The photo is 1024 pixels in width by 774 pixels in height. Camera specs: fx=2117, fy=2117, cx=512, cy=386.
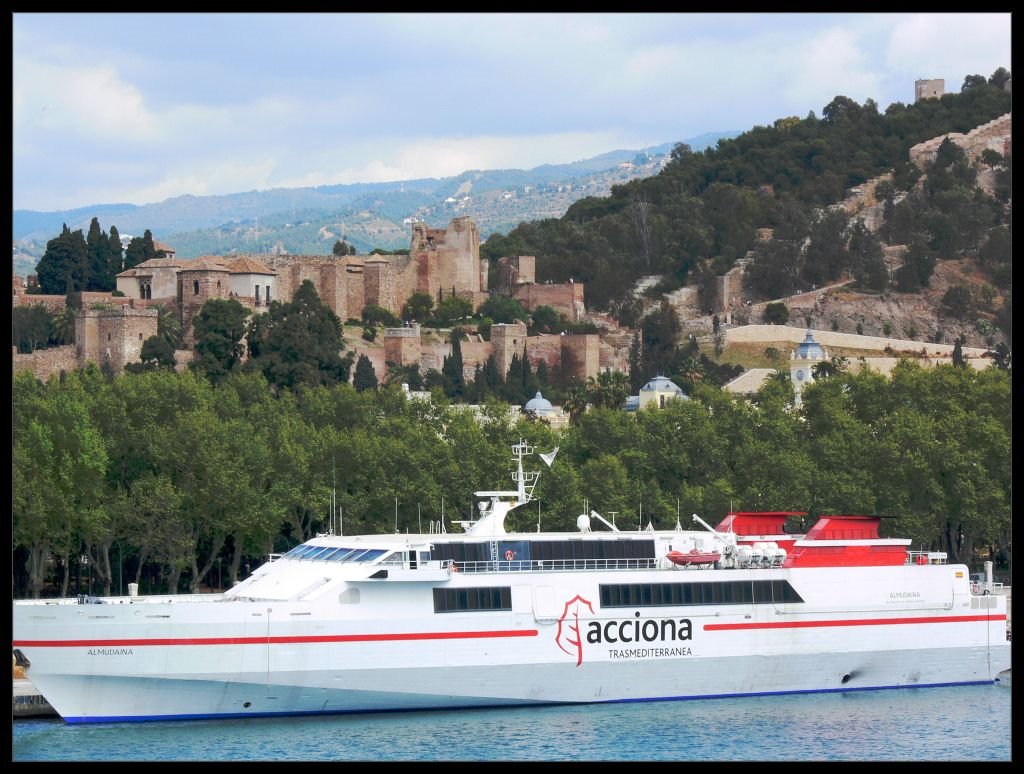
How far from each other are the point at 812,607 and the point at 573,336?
73036mm

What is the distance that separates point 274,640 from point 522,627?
507 cm

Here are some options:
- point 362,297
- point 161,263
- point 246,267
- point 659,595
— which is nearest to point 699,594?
point 659,595

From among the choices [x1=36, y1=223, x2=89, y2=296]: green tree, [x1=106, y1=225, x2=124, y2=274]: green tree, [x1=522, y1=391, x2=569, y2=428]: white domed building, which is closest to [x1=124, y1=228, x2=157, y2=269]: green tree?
[x1=106, y1=225, x2=124, y2=274]: green tree

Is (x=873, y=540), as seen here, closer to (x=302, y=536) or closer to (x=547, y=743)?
(x=547, y=743)

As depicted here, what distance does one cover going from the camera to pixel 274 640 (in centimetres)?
4088

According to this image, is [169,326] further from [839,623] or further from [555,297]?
[839,623]

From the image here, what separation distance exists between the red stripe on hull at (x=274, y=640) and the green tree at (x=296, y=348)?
4282 cm

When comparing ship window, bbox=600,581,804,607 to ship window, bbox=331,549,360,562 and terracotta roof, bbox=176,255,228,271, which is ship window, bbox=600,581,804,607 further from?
terracotta roof, bbox=176,255,228,271

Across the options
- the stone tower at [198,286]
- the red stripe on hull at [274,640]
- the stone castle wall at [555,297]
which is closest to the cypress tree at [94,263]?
the stone tower at [198,286]

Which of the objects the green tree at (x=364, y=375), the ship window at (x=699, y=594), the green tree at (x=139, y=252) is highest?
the green tree at (x=139, y=252)

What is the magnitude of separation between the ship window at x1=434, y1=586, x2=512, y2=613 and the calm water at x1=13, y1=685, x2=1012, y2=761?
6.92 feet

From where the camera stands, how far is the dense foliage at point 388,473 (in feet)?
186

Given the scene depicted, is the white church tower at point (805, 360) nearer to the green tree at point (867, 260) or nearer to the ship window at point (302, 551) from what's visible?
the green tree at point (867, 260)
